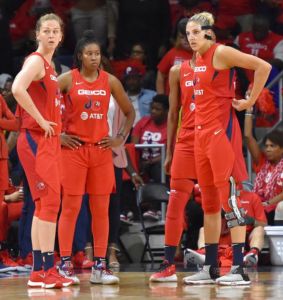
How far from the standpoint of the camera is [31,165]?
728 centimetres

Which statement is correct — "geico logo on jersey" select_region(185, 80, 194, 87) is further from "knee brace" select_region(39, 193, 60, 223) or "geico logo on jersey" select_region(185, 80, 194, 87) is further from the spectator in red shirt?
the spectator in red shirt

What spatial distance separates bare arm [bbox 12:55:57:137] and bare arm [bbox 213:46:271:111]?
1226 mm

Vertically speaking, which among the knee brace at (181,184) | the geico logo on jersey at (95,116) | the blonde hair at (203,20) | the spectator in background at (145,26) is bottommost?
the knee brace at (181,184)

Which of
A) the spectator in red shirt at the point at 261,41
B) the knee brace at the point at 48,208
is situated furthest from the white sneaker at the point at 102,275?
the spectator in red shirt at the point at 261,41

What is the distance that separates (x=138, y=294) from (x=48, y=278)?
71 centimetres

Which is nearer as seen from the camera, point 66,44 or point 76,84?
point 76,84

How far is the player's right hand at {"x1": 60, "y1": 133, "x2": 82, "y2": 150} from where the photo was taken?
7.68 m

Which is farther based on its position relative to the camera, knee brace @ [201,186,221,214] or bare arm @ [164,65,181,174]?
bare arm @ [164,65,181,174]

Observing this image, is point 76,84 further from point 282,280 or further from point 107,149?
point 282,280

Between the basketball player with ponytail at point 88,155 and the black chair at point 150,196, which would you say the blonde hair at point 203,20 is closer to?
the basketball player with ponytail at point 88,155

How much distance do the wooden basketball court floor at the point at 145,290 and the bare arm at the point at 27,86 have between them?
3.66 feet

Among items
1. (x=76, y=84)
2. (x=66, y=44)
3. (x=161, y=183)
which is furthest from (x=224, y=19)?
(x=76, y=84)

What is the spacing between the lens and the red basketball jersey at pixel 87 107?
769cm

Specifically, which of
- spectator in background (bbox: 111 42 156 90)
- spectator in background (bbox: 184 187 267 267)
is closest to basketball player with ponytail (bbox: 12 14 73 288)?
spectator in background (bbox: 184 187 267 267)
